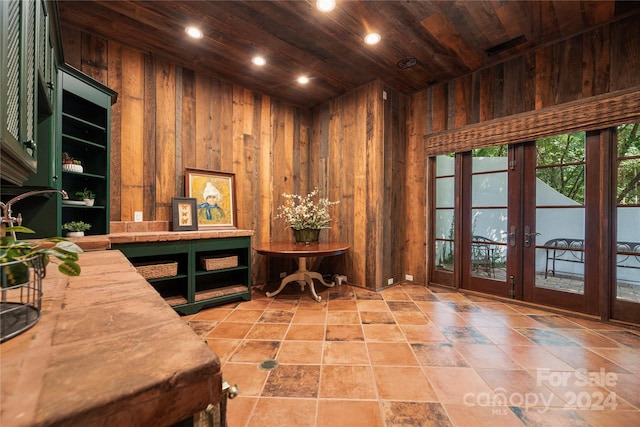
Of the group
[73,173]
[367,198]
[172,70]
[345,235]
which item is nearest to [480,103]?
[367,198]

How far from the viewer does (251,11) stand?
235cm

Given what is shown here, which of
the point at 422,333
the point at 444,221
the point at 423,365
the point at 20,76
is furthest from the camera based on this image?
the point at 444,221

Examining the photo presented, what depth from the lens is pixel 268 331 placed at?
7.88ft

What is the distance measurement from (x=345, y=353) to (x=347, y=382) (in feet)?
1.11

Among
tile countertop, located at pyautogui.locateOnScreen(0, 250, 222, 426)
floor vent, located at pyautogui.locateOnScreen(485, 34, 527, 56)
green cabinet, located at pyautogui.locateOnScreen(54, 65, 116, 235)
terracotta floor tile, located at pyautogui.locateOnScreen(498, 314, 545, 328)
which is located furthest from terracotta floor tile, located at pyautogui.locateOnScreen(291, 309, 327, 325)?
floor vent, located at pyautogui.locateOnScreen(485, 34, 527, 56)

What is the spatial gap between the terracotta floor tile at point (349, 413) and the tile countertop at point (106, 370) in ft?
3.87

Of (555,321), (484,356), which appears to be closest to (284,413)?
(484,356)

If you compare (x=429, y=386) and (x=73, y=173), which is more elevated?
(x=73, y=173)

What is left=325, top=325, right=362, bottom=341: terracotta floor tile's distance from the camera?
7.46ft

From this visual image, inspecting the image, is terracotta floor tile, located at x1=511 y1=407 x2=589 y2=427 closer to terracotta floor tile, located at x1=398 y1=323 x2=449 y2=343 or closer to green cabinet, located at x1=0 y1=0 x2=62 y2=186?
terracotta floor tile, located at x1=398 y1=323 x2=449 y2=343

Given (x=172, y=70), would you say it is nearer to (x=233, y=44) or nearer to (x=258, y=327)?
(x=233, y=44)

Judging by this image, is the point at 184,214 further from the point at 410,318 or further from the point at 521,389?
the point at 521,389

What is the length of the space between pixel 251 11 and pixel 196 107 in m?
1.40

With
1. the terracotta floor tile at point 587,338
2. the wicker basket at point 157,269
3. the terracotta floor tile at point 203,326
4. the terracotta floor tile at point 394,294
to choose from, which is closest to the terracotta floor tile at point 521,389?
the terracotta floor tile at point 587,338
